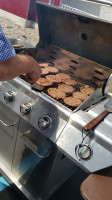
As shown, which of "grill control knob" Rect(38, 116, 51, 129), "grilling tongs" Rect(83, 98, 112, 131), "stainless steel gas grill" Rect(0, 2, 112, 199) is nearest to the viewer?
"grilling tongs" Rect(83, 98, 112, 131)

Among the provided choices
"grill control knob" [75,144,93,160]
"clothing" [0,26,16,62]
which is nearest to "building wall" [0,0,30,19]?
"clothing" [0,26,16,62]

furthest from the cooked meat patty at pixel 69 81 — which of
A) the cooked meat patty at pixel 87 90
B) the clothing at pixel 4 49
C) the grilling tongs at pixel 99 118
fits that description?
the clothing at pixel 4 49

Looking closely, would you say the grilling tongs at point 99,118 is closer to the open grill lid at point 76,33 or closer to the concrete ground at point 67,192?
the open grill lid at point 76,33

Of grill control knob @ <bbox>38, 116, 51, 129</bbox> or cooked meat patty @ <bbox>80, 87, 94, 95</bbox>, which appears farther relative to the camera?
cooked meat patty @ <bbox>80, 87, 94, 95</bbox>

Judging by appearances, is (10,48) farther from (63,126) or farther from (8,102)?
(8,102)

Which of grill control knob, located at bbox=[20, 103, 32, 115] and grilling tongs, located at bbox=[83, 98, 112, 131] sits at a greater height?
grilling tongs, located at bbox=[83, 98, 112, 131]

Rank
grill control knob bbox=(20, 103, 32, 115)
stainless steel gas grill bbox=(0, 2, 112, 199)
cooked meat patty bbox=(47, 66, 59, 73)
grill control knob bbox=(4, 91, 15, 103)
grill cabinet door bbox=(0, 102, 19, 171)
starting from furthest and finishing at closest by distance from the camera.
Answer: cooked meat patty bbox=(47, 66, 59, 73), grill cabinet door bbox=(0, 102, 19, 171), grill control knob bbox=(4, 91, 15, 103), grill control knob bbox=(20, 103, 32, 115), stainless steel gas grill bbox=(0, 2, 112, 199)

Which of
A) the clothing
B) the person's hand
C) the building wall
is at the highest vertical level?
the clothing

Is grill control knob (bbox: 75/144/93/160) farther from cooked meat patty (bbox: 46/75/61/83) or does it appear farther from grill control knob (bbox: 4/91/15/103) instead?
cooked meat patty (bbox: 46/75/61/83)

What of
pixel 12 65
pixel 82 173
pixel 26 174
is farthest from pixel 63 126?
pixel 82 173

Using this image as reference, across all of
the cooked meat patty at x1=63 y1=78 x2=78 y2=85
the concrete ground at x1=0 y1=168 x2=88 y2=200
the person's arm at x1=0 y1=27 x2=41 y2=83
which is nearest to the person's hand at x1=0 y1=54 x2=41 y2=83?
the person's arm at x1=0 y1=27 x2=41 y2=83
